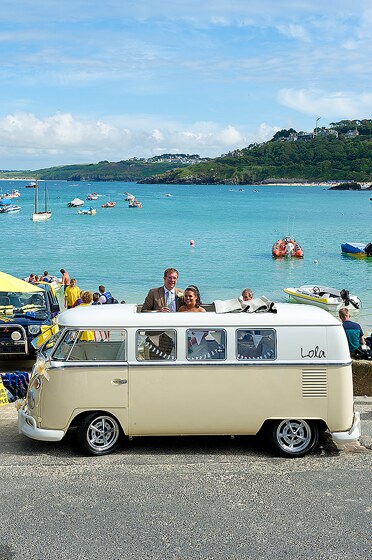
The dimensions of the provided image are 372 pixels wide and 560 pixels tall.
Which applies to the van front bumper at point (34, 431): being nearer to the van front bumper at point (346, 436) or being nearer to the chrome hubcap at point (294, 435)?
the chrome hubcap at point (294, 435)

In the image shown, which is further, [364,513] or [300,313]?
[300,313]

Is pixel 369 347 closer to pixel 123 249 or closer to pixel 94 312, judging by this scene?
pixel 94 312

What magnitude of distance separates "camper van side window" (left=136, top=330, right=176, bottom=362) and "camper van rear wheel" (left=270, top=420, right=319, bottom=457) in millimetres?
1699

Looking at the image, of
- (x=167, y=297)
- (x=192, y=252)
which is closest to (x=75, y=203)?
(x=192, y=252)

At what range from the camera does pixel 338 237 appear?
82812 mm

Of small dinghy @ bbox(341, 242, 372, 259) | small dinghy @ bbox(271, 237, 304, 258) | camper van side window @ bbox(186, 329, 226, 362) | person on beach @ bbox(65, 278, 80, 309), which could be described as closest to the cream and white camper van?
camper van side window @ bbox(186, 329, 226, 362)

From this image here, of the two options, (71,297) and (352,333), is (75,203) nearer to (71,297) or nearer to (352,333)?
(71,297)

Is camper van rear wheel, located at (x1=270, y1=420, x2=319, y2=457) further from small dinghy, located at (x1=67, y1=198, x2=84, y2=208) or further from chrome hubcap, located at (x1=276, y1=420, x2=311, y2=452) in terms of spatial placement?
small dinghy, located at (x1=67, y1=198, x2=84, y2=208)

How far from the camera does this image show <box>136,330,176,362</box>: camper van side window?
365 inches

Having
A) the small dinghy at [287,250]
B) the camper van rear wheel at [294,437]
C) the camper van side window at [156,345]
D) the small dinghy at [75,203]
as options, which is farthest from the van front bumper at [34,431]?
the small dinghy at [75,203]

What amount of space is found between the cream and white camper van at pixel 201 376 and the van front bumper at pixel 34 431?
17mm

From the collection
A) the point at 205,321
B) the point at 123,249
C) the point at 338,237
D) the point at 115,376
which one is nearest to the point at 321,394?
the point at 205,321

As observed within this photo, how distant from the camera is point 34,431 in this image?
30.7ft

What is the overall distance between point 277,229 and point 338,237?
14563 millimetres
